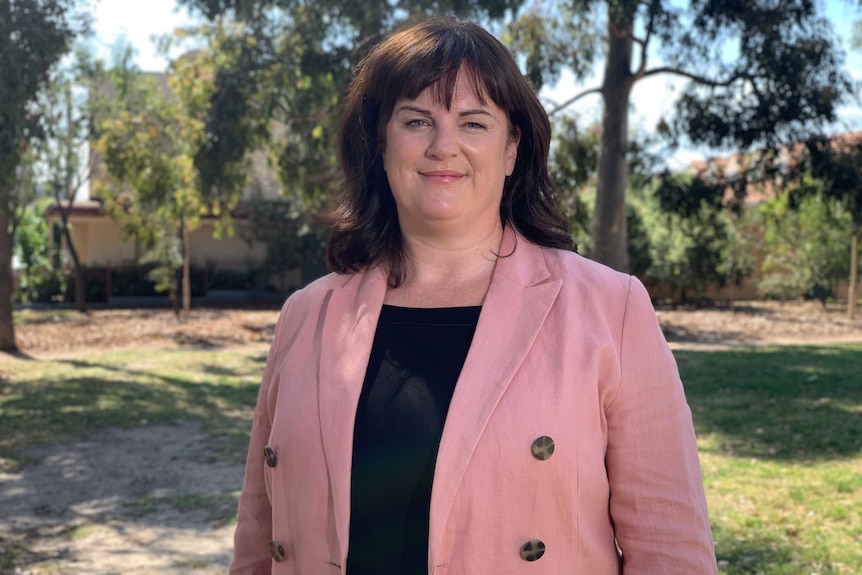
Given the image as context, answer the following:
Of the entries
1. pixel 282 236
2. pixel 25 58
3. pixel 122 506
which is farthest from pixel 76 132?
pixel 122 506

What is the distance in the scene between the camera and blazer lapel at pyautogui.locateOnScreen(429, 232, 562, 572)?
1856mm

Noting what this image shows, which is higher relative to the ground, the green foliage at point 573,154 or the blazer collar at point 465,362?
the green foliage at point 573,154

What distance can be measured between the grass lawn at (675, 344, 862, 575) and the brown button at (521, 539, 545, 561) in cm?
371

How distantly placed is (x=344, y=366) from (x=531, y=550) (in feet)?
1.95

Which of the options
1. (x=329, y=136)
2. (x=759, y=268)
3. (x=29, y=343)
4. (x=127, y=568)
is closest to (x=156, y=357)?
(x=29, y=343)

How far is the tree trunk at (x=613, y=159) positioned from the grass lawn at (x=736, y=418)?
2.29m

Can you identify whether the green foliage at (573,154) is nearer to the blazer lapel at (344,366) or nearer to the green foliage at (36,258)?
the blazer lapel at (344,366)

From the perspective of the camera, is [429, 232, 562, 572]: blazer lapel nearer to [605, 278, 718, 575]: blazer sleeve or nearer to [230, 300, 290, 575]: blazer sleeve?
[605, 278, 718, 575]: blazer sleeve

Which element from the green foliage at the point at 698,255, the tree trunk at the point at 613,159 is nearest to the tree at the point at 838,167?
the tree trunk at the point at 613,159

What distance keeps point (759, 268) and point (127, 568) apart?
27298mm

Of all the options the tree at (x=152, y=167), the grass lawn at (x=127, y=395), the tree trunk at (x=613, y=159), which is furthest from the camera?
the tree at (x=152, y=167)

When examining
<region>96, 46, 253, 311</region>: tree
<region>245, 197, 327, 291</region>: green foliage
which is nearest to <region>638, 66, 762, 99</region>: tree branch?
<region>96, 46, 253, 311</region>: tree

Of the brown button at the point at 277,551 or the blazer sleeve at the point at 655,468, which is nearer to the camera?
the blazer sleeve at the point at 655,468

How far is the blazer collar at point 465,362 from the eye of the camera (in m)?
1.87
